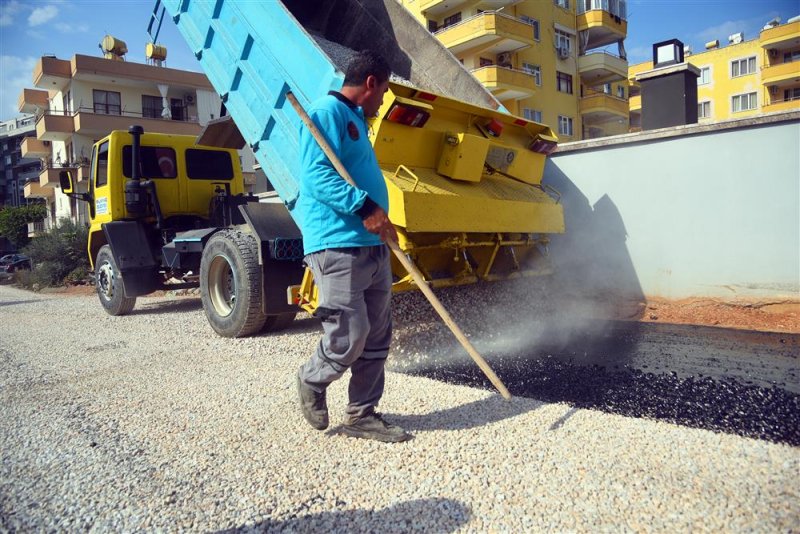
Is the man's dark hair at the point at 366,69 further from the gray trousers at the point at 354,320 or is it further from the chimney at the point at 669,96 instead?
the chimney at the point at 669,96

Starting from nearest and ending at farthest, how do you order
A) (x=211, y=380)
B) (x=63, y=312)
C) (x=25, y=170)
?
(x=211, y=380), (x=63, y=312), (x=25, y=170)

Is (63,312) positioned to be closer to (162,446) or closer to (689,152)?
(162,446)

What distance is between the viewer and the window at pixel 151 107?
96.4ft

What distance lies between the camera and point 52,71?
89.7 feet

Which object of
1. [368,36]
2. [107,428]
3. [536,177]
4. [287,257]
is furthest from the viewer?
[368,36]

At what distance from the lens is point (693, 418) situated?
2.93 meters

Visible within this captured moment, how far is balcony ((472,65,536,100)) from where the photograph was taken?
26656 millimetres

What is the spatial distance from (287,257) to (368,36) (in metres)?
2.73

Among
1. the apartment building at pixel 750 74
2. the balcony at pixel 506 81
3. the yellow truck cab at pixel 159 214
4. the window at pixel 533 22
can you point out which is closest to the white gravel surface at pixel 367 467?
the yellow truck cab at pixel 159 214

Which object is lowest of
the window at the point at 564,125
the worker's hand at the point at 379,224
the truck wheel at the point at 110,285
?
the truck wheel at the point at 110,285

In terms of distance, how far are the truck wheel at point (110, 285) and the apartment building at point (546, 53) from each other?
72.2 feet

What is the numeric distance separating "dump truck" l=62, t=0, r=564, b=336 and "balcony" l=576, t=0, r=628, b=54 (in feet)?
100

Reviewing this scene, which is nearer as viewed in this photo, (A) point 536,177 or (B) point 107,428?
(B) point 107,428

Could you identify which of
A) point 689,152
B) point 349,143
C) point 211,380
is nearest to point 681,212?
point 689,152
